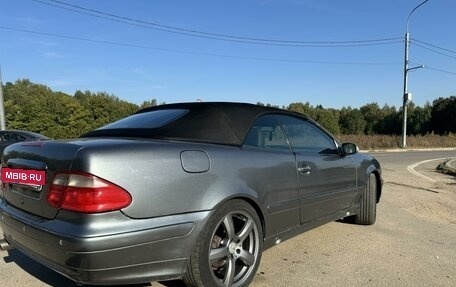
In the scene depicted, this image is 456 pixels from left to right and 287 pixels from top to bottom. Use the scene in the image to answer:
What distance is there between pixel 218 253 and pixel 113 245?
35.4 inches

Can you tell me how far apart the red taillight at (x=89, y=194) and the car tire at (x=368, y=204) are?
3.64m

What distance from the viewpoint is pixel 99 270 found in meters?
2.81

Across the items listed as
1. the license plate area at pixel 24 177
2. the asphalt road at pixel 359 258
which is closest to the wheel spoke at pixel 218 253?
the asphalt road at pixel 359 258

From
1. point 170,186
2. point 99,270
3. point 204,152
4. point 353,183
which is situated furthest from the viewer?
point 353,183

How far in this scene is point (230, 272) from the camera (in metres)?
3.53

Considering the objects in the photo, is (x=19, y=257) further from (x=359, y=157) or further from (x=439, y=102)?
(x=439, y=102)

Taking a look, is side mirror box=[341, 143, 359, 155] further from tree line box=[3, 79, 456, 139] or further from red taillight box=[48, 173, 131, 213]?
tree line box=[3, 79, 456, 139]

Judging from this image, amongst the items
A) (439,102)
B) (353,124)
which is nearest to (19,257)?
(353,124)

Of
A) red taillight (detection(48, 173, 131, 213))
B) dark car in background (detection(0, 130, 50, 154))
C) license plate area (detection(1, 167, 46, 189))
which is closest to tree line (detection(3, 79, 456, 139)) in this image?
dark car in background (detection(0, 130, 50, 154))

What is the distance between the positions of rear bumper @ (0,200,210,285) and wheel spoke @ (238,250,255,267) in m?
0.62

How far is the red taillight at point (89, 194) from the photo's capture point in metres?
2.83

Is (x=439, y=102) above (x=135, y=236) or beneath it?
above

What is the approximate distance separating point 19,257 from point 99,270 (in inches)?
82.9

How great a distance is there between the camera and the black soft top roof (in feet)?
12.0
